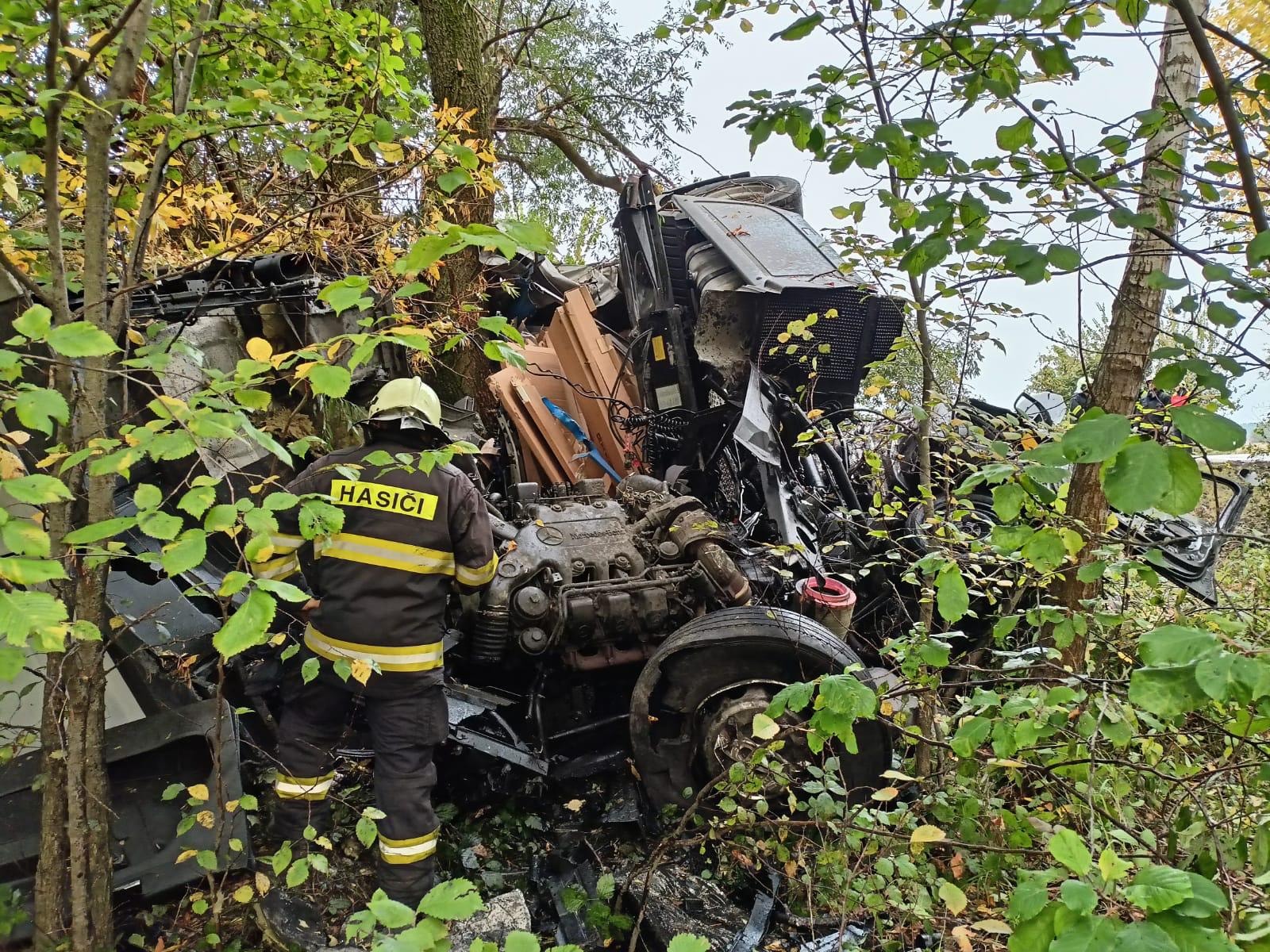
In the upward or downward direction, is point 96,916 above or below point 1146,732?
below

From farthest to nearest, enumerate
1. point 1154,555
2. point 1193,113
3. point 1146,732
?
point 1146,732 → point 1154,555 → point 1193,113

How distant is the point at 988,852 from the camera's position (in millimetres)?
2158

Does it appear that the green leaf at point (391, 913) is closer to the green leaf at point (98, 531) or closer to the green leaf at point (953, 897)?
the green leaf at point (98, 531)

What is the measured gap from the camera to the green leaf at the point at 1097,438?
1.03 metres

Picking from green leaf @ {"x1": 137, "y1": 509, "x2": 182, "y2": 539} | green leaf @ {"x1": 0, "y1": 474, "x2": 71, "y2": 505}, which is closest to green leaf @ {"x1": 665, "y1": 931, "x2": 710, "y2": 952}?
green leaf @ {"x1": 137, "y1": 509, "x2": 182, "y2": 539}

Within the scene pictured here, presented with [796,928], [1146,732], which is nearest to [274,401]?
[796,928]

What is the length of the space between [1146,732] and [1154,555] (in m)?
1.04

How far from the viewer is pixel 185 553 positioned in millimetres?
1312

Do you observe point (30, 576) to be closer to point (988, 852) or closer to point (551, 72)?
point (988, 852)

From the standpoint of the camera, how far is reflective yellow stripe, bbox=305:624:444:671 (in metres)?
2.82

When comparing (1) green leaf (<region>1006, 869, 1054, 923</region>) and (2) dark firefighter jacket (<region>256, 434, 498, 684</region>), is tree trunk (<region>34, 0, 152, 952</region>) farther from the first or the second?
(1) green leaf (<region>1006, 869, 1054, 923</region>)

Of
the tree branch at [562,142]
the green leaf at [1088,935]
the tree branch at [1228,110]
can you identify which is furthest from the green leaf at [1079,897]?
the tree branch at [562,142]

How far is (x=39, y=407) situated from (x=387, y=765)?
6.79 feet

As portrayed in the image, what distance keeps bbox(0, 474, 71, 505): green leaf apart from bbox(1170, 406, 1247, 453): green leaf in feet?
5.77
